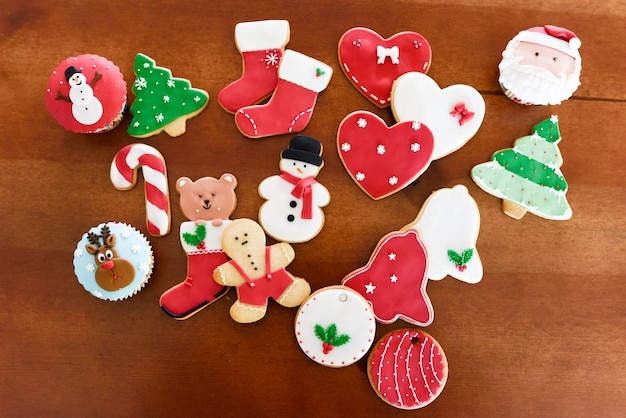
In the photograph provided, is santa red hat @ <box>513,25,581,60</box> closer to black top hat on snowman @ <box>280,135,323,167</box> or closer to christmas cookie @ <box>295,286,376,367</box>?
black top hat on snowman @ <box>280,135,323,167</box>

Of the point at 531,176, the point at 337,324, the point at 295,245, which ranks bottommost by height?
the point at 337,324

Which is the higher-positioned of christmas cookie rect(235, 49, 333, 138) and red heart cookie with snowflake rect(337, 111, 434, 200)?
christmas cookie rect(235, 49, 333, 138)

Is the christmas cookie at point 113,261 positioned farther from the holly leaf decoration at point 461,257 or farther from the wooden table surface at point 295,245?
the holly leaf decoration at point 461,257

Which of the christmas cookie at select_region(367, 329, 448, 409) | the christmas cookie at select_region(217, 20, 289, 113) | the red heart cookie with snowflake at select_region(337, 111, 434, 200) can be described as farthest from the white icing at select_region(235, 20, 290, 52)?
the christmas cookie at select_region(367, 329, 448, 409)

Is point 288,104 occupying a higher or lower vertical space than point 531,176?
higher

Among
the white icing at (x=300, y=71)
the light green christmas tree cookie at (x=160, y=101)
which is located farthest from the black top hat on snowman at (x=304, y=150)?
the light green christmas tree cookie at (x=160, y=101)

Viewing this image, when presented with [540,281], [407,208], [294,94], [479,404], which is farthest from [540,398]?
[294,94]

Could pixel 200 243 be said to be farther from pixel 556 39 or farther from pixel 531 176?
pixel 556 39

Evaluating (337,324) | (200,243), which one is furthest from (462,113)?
(200,243)
